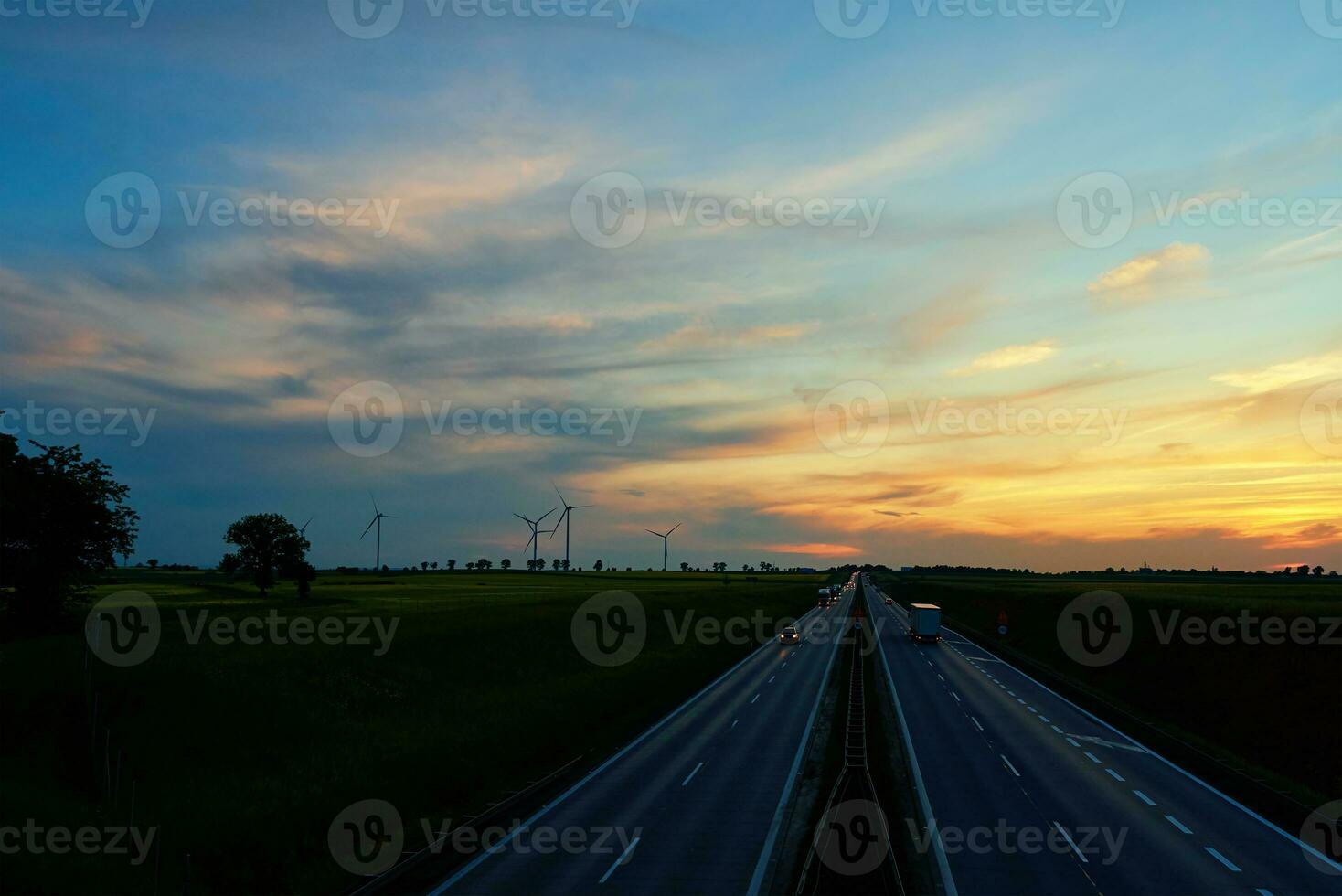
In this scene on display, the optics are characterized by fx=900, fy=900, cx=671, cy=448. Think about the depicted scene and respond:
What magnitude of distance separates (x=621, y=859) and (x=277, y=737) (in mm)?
23400

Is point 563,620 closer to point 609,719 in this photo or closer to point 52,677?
point 609,719

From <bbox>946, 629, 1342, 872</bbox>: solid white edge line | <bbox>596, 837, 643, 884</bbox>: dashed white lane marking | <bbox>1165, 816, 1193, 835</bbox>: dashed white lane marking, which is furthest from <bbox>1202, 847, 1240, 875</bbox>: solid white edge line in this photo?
<bbox>596, 837, 643, 884</bbox>: dashed white lane marking

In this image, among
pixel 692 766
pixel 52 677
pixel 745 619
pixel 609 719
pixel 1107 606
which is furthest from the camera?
pixel 745 619

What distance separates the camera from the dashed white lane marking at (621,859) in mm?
22094

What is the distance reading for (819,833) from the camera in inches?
1005

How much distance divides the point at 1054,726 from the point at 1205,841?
1952 cm

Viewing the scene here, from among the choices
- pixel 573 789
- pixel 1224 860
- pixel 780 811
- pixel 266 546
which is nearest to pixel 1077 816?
pixel 1224 860

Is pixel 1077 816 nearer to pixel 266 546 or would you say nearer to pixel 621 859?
pixel 621 859

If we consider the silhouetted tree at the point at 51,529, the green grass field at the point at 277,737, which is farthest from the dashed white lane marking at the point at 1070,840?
the silhouetted tree at the point at 51,529

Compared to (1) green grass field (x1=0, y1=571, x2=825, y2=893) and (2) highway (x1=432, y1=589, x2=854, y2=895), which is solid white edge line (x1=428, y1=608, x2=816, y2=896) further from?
(1) green grass field (x1=0, y1=571, x2=825, y2=893)

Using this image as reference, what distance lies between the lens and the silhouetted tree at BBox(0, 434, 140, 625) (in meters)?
52.5

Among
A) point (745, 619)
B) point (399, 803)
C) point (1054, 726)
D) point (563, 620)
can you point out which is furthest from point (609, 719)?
point (745, 619)

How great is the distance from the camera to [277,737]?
4019cm

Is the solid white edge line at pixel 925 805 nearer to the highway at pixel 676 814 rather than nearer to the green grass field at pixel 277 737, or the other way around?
the highway at pixel 676 814
